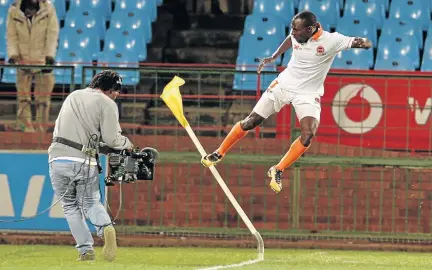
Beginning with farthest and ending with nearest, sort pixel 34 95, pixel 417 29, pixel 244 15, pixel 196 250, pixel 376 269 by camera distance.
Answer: pixel 244 15 → pixel 417 29 → pixel 34 95 → pixel 196 250 → pixel 376 269

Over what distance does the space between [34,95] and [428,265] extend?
18.6 feet

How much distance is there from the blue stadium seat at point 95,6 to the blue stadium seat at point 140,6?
17cm

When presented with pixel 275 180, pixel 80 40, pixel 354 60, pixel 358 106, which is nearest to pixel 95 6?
pixel 80 40

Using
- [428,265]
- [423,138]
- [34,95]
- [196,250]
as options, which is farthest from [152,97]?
[428,265]

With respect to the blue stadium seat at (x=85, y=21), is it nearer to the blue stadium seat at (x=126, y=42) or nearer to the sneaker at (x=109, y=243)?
the blue stadium seat at (x=126, y=42)

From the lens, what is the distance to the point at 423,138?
48.7 feet

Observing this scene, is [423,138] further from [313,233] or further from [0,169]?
[0,169]

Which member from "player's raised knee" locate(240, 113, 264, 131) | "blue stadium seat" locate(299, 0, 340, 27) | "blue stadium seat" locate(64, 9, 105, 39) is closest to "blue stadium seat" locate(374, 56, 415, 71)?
"blue stadium seat" locate(299, 0, 340, 27)

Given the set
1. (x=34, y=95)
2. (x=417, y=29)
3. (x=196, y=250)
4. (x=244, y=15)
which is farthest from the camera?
(x=244, y=15)

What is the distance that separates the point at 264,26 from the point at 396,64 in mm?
2359

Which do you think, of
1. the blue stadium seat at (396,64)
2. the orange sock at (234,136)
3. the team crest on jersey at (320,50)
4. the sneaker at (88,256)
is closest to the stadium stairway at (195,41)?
the blue stadium seat at (396,64)

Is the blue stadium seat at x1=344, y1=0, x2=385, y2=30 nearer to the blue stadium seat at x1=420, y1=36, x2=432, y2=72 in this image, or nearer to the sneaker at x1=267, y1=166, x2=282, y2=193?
the blue stadium seat at x1=420, y1=36, x2=432, y2=72

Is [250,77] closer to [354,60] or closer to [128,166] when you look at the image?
[354,60]

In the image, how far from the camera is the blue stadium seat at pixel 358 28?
1903cm
